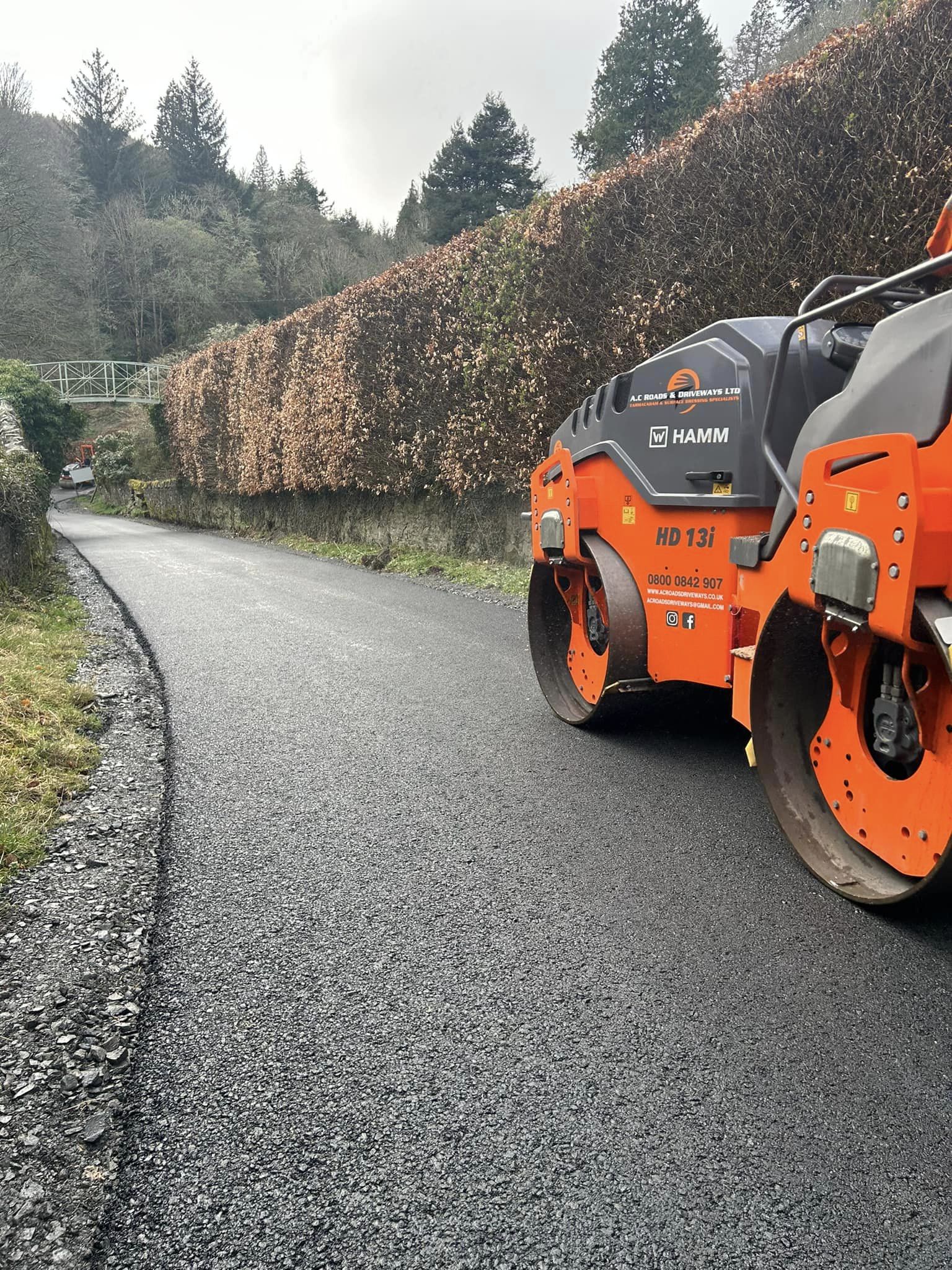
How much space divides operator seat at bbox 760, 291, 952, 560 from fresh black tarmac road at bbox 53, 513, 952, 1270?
4.55 feet

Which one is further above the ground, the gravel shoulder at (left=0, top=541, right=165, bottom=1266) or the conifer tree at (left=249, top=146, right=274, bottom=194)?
the conifer tree at (left=249, top=146, right=274, bottom=194)

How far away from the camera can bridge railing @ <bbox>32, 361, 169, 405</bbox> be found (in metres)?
35.0

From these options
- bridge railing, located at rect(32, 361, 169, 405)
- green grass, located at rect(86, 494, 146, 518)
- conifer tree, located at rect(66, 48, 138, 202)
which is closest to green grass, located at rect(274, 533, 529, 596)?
green grass, located at rect(86, 494, 146, 518)

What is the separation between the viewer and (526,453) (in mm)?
9836

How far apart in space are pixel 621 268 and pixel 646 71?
112 ft

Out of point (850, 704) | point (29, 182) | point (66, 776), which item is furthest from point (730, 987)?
point (29, 182)

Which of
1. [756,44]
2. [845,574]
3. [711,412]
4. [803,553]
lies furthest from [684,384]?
[756,44]

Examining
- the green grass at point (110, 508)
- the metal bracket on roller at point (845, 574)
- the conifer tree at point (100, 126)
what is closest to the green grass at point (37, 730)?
the metal bracket on roller at point (845, 574)

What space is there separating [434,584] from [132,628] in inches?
150

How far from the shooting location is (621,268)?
26.9 feet

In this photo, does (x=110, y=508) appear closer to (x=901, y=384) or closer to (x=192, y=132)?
(x=901, y=384)

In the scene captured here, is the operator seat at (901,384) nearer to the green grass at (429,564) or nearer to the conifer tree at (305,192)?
the green grass at (429,564)

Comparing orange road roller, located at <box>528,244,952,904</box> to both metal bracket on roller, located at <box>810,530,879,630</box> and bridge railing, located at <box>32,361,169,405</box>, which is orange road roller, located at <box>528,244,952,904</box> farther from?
bridge railing, located at <box>32,361,169,405</box>

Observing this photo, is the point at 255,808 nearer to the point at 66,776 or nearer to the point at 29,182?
the point at 66,776
